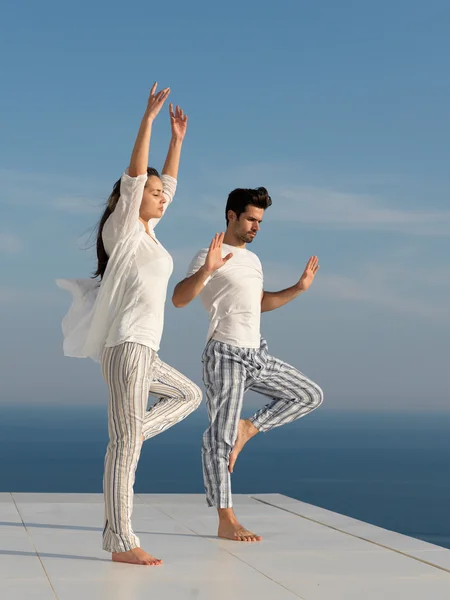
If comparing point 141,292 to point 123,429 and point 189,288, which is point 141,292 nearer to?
point 189,288

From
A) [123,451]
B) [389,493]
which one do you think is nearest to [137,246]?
[123,451]

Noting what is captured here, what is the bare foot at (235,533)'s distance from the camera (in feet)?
15.0

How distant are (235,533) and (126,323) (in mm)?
1324

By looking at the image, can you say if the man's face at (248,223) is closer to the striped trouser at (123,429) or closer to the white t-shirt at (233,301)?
the white t-shirt at (233,301)

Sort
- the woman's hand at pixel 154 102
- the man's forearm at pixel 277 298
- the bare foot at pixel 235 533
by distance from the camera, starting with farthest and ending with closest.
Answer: the man's forearm at pixel 277 298, the bare foot at pixel 235 533, the woman's hand at pixel 154 102

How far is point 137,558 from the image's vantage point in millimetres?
3912

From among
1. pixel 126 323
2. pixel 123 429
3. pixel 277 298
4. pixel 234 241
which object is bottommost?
pixel 123 429

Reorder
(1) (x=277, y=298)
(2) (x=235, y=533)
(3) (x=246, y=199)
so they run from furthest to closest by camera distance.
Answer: (1) (x=277, y=298) → (3) (x=246, y=199) → (2) (x=235, y=533)

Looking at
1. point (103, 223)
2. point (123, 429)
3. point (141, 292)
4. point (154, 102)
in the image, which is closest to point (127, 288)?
point (141, 292)

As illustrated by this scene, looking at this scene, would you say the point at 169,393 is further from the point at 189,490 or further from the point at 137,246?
the point at 189,490

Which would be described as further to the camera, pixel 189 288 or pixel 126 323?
pixel 189 288

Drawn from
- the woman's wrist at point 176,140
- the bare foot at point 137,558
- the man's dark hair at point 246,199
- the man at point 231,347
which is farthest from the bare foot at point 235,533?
the woman's wrist at point 176,140

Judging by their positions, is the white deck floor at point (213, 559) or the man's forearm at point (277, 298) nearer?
the white deck floor at point (213, 559)

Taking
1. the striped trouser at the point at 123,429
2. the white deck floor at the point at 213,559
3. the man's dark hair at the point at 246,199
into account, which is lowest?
the white deck floor at the point at 213,559
